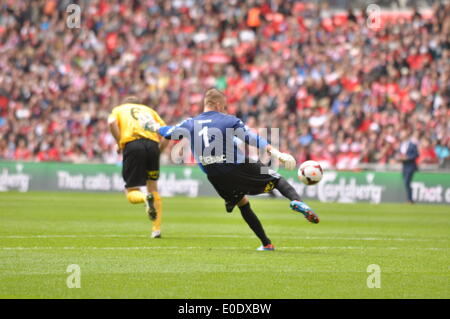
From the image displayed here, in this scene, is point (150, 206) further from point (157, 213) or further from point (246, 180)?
point (246, 180)

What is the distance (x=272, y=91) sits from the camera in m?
32.3

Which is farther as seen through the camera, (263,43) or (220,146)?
(263,43)

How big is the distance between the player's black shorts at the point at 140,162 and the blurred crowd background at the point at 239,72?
14.6 m

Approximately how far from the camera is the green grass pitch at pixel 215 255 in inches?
338

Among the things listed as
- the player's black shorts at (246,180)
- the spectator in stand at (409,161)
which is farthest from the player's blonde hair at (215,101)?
the spectator in stand at (409,161)

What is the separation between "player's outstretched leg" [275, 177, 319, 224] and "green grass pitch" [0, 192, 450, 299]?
54 centimetres

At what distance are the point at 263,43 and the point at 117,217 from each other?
657 inches

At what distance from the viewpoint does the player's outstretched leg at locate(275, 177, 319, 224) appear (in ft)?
36.0

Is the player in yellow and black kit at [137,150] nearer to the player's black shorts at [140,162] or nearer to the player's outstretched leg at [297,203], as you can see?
the player's black shorts at [140,162]

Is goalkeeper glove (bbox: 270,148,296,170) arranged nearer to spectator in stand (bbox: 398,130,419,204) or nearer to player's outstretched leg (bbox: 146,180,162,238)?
player's outstretched leg (bbox: 146,180,162,238)

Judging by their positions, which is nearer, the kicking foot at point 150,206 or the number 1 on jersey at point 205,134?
the number 1 on jersey at point 205,134

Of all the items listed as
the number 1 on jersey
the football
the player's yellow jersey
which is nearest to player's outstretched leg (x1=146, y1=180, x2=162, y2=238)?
the player's yellow jersey

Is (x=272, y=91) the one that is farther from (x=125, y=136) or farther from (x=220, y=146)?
(x=220, y=146)
